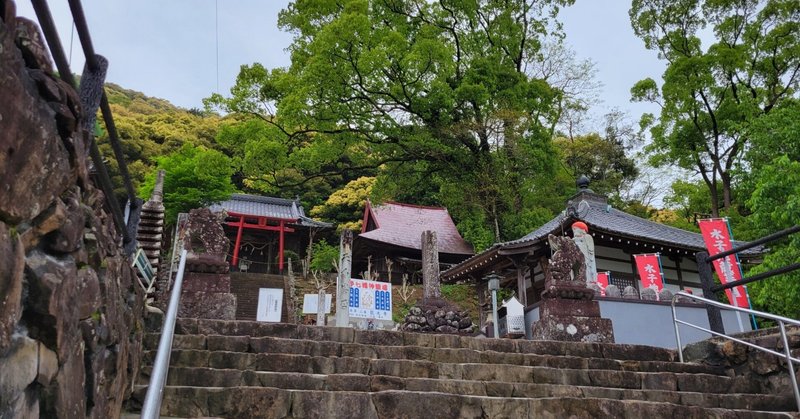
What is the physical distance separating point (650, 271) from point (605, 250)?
167 cm

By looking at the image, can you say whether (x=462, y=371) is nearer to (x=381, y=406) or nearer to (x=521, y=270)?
(x=381, y=406)

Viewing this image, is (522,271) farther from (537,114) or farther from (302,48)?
(302,48)

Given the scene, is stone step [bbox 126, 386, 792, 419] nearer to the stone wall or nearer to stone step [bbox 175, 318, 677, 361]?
the stone wall

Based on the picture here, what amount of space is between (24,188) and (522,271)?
14340mm

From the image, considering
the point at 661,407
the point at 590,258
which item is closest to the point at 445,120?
the point at 590,258

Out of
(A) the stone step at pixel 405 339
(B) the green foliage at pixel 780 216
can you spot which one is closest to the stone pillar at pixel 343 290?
(A) the stone step at pixel 405 339

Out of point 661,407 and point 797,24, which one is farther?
point 797,24

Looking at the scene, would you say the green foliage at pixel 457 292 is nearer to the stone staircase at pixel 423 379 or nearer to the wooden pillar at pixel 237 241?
the wooden pillar at pixel 237 241

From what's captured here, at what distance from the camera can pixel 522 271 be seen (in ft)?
49.2

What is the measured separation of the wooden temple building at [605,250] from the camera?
44.5 ft

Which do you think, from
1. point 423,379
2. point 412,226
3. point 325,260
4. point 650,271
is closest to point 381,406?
point 423,379

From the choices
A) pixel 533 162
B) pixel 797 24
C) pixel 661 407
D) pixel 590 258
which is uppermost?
pixel 797 24

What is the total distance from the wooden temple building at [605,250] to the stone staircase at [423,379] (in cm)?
852

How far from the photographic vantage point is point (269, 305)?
1223 cm
